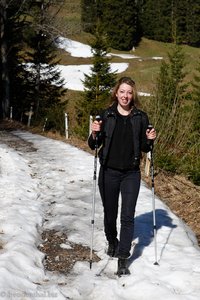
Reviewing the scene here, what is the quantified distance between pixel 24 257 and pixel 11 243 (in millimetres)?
489

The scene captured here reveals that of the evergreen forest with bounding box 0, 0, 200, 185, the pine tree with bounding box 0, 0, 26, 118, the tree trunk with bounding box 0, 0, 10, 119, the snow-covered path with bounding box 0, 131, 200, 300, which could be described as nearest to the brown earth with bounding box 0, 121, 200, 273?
the snow-covered path with bounding box 0, 131, 200, 300

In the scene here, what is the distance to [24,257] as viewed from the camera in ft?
18.9

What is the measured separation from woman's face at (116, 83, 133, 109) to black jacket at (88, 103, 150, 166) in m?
0.13

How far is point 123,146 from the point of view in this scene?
5.34 meters

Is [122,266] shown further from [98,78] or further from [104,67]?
[104,67]

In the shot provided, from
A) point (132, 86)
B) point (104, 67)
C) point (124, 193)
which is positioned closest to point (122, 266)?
point (124, 193)

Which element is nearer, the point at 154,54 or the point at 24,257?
the point at 24,257

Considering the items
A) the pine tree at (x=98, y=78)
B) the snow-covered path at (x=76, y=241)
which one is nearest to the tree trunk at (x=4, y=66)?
the pine tree at (x=98, y=78)

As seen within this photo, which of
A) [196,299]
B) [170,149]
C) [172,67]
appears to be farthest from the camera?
[172,67]

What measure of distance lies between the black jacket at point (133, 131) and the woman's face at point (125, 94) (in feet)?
0.41

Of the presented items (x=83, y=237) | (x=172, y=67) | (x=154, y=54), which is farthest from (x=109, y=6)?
(x=83, y=237)

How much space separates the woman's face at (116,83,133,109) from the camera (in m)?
5.29

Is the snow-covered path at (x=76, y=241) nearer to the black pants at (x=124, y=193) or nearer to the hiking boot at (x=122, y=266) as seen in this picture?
the hiking boot at (x=122, y=266)

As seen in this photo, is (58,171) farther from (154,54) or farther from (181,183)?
(154,54)
